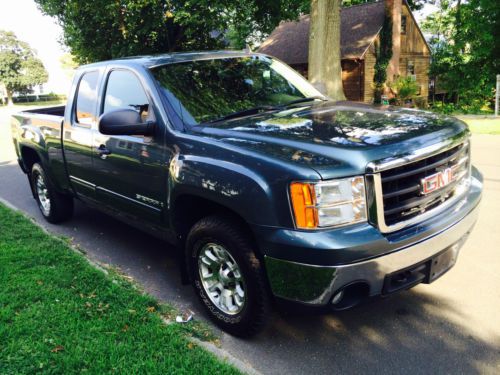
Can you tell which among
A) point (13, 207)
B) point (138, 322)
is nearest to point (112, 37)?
point (13, 207)

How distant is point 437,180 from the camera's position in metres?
2.95

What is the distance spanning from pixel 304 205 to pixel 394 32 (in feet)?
81.6

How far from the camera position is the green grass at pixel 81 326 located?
2.87m

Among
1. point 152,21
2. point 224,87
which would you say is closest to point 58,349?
point 224,87

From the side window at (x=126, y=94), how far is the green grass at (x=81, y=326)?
4.84 feet

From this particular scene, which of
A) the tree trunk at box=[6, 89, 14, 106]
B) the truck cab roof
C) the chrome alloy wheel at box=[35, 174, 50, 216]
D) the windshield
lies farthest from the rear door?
the tree trunk at box=[6, 89, 14, 106]

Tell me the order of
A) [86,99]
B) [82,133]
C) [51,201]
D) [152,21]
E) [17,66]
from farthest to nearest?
1. [17,66]
2. [152,21]
3. [51,201]
4. [86,99]
5. [82,133]

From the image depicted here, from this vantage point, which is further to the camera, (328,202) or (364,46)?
(364,46)

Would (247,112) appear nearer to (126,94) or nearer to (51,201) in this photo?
(126,94)

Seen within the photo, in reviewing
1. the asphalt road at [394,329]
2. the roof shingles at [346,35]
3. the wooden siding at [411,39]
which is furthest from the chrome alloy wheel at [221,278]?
the wooden siding at [411,39]

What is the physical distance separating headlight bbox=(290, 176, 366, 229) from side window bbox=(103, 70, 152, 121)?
1.61 m

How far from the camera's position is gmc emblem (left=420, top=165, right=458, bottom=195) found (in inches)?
112

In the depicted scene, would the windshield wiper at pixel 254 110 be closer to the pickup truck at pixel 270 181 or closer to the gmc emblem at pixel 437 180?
the pickup truck at pixel 270 181

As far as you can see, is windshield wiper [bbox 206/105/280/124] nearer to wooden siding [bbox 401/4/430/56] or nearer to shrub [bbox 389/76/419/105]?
shrub [bbox 389/76/419/105]
